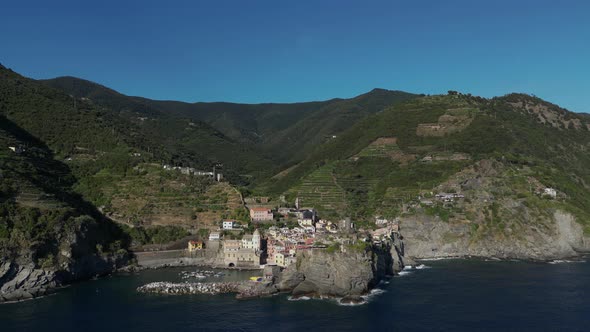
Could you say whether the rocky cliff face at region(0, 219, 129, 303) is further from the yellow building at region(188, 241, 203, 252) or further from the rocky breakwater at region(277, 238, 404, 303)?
the rocky breakwater at region(277, 238, 404, 303)

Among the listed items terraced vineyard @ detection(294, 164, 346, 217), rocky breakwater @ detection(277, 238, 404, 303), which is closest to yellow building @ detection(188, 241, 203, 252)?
rocky breakwater @ detection(277, 238, 404, 303)

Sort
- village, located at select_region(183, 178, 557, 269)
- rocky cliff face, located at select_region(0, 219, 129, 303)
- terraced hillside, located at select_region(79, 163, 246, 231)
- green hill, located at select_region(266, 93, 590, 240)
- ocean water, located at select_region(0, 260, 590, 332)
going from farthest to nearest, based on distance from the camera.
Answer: green hill, located at select_region(266, 93, 590, 240) → terraced hillside, located at select_region(79, 163, 246, 231) → village, located at select_region(183, 178, 557, 269) → rocky cliff face, located at select_region(0, 219, 129, 303) → ocean water, located at select_region(0, 260, 590, 332)

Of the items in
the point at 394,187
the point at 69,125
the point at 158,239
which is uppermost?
the point at 69,125

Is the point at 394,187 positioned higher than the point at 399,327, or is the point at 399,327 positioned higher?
the point at 394,187

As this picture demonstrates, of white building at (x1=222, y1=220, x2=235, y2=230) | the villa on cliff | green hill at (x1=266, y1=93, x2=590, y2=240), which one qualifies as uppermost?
green hill at (x1=266, y1=93, x2=590, y2=240)

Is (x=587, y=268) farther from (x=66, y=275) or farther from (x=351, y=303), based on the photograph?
(x=66, y=275)

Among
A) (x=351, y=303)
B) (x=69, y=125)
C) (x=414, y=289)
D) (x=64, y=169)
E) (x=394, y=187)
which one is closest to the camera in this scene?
(x=351, y=303)

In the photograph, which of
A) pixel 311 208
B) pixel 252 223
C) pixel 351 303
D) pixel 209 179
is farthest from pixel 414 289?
pixel 209 179
